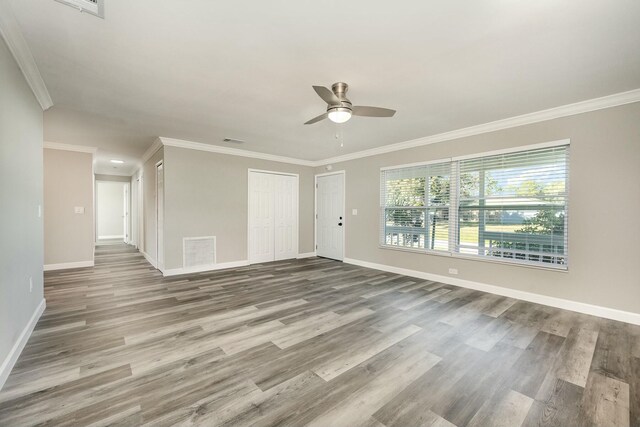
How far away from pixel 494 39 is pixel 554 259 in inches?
120

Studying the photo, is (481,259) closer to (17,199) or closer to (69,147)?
(17,199)

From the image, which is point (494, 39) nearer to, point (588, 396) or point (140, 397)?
point (588, 396)

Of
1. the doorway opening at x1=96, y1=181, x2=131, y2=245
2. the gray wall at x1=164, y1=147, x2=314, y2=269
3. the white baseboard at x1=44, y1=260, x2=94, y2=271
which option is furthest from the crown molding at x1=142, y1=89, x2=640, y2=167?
the doorway opening at x1=96, y1=181, x2=131, y2=245

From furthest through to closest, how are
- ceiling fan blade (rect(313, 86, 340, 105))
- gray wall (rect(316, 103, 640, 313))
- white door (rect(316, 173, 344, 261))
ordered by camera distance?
white door (rect(316, 173, 344, 261)) → gray wall (rect(316, 103, 640, 313)) → ceiling fan blade (rect(313, 86, 340, 105))

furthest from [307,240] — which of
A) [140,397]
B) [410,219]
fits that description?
[140,397]

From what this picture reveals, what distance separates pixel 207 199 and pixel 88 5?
4010 millimetres

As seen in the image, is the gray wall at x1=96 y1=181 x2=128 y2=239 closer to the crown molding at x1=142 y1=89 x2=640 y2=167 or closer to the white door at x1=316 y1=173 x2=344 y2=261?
the crown molding at x1=142 y1=89 x2=640 y2=167

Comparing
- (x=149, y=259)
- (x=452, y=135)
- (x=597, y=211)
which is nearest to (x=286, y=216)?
(x=149, y=259)

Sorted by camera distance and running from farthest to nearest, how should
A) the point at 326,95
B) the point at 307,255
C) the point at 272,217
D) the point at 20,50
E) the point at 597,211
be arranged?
the point at 307,255 → the point at 272,217 → the point at 597,211 → the point at 326,95 → the point at 20,50

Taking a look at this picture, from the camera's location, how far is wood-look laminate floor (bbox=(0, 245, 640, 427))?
171cm

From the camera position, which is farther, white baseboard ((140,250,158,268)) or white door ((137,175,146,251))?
white door ((137,175,146,251))

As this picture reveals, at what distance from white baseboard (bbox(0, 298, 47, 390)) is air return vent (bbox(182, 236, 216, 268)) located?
2299 millimetres

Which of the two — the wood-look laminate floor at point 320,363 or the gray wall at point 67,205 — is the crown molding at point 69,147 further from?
the wood-look laminate floor at point 320,363

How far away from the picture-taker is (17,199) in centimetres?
235
